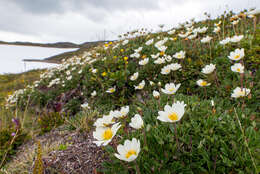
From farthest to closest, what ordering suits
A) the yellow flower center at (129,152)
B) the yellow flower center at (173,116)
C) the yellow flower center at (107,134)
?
the yellow flower center at (107,134)
the yellow flower center at (173,116)
the yellow flower center at (129,152)

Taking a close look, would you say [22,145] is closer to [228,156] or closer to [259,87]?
[228,156]

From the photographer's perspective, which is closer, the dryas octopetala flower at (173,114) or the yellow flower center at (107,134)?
the dryas octopetala flower at (173,114)

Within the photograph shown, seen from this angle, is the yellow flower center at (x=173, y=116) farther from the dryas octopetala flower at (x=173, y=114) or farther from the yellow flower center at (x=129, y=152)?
the yellow flower center at (x=129, y=152)

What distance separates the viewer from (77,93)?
184 inches

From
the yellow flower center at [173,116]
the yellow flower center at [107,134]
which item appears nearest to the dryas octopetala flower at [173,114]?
the yellow flower center at [173,116]

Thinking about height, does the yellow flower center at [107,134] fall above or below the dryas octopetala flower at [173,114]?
below

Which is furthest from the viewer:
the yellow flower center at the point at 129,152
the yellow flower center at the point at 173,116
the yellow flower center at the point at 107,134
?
the yellow flower center at the point at 107,134

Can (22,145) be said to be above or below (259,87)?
below

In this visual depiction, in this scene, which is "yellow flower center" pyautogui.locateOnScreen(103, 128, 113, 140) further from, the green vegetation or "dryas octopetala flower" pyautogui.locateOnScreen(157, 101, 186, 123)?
"dryas octopetala flower" pyautogui.locateOnScreen(157, 101, 186, 123)

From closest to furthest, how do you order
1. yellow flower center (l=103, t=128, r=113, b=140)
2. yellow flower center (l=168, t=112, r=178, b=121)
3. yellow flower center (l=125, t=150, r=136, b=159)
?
yellow flower center (l=125, t=150, r=136, b=159), yellow flower center (l=168, t=112, r=178, b=121), yellow flower center (l=103, t=128, r=113, b=140)

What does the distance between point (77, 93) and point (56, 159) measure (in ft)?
9.55

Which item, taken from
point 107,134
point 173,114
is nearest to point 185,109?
point 173,114

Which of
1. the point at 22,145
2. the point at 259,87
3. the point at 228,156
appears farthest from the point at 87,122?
the point at 259,87

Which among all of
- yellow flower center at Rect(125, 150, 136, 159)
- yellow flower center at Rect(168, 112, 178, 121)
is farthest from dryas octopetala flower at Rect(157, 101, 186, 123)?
yellow flower center at Rect(125, 150, 136, 159)
